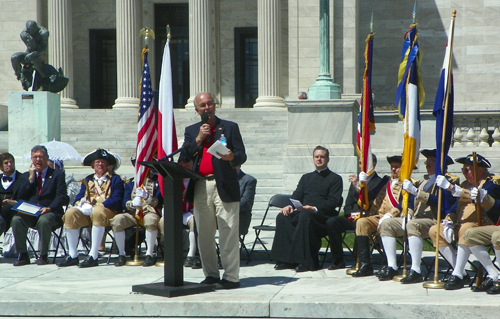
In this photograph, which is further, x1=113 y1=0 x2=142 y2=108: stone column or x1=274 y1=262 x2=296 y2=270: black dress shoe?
x1=113 y1=0 x2=142 y2=108: stone column

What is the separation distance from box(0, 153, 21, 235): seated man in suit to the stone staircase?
9000 mm

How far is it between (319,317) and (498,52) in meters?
23.3

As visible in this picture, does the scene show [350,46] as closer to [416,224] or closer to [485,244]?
[416,224]

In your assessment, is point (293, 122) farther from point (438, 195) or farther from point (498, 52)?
point (498, 52)

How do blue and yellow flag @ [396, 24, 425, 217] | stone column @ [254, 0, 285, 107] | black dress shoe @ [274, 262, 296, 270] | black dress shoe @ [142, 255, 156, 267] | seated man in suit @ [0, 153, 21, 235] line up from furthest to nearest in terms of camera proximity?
stone column @ [254, 0, 285, 107] < seated man in suit @ [0, 153, 21, 235] < black dress shoe @ [142, 255, 156, 267] < black dress shoe @ [274, 262, 296, 270] < blue and yellow flag @ [396, 24, 425, 217]

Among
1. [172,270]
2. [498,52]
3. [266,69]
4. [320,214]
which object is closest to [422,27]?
[498,52]

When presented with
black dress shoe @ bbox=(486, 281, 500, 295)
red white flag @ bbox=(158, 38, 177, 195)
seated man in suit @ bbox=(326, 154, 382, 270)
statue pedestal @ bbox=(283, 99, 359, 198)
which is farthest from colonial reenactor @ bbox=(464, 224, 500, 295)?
statue pedestal @ bbox=(283, 99, 359, 198)

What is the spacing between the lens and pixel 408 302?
22.9ft

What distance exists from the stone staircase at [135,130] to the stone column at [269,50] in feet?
2.21

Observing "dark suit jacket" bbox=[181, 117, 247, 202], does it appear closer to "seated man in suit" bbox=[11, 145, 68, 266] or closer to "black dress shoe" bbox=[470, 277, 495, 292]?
"black dress shoe" bbox=[470, 277, 495, 292]

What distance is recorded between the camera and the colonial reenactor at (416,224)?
8422 mm

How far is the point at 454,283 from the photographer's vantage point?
7.91 metres

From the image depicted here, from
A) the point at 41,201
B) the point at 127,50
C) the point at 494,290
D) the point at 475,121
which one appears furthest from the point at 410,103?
the point at 127,50

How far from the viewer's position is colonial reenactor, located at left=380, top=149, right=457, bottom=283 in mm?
8422
